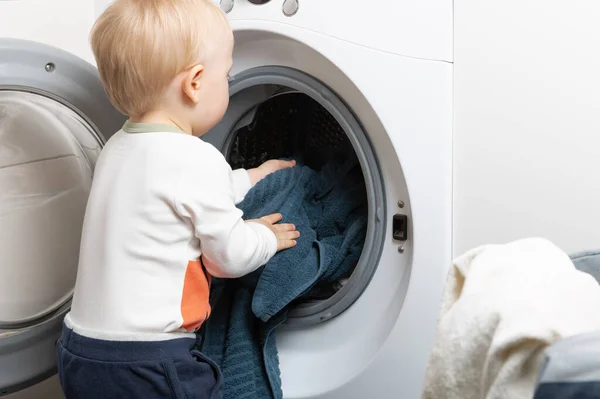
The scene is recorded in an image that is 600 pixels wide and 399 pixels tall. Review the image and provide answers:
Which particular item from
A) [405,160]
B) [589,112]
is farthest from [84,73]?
[589,112]

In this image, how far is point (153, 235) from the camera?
810mm

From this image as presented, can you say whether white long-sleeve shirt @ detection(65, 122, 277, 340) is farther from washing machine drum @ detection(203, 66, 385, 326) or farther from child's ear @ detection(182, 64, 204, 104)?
washing machine drum @ detection(203, 66, 385, 326)

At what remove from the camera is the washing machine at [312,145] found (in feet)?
2.69

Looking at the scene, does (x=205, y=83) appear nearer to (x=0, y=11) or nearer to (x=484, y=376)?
(x=0, y=11)

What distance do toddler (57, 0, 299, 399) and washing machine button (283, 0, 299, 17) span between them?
0.10 meters

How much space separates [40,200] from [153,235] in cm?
32

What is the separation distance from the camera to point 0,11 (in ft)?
3.26

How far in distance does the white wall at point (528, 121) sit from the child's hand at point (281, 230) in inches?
10.5

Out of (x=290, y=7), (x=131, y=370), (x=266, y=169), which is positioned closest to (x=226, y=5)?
(x=290, y=7)

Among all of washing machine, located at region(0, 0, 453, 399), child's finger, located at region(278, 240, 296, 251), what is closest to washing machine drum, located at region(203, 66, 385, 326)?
washing machine, located at region(0, 0, 453, 399)

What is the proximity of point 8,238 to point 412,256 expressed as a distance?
0.63 m

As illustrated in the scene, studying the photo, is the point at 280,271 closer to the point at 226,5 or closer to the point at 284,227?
the point at 284,227

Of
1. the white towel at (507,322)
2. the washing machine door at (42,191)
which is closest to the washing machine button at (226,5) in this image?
the washing machine door at (42,191)

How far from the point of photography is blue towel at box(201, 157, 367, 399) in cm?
96
